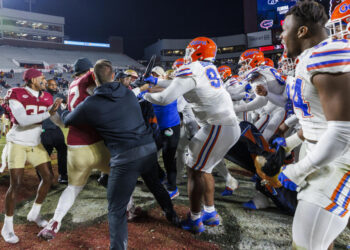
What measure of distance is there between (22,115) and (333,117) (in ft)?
10.4

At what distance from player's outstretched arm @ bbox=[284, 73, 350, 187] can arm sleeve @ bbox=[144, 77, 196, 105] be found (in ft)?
4.83

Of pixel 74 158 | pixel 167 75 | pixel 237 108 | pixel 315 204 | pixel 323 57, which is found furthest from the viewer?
pixel 167 75

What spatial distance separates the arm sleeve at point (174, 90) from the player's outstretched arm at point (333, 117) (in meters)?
1.47

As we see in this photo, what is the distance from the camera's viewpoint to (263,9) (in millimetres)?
27234

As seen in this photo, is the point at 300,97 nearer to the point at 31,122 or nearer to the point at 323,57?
the point at 323,57

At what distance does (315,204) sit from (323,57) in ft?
2.57

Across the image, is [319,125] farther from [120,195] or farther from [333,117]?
[120,195]

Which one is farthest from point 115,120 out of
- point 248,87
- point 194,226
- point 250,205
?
point 248,87

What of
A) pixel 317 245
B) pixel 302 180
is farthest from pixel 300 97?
pixel 317 245

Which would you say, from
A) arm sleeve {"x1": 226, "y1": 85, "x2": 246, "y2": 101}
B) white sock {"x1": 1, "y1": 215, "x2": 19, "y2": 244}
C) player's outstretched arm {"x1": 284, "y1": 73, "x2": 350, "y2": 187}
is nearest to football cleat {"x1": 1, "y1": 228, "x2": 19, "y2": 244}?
white sock {"x1": 1, "y1": 215, "x2": 19, "y2": 244}

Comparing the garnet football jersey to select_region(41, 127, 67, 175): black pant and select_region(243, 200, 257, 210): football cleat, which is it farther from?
select_region(243, 200, 257, 210): football cleat

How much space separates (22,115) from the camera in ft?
9.80

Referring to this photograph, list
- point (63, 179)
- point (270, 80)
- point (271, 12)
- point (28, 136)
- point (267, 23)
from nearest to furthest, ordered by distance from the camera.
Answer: point (28, 136) → point (270, 80) → point (63, 179) → point (271, 12) → point (267, 23)

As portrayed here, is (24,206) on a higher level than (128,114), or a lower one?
lower
